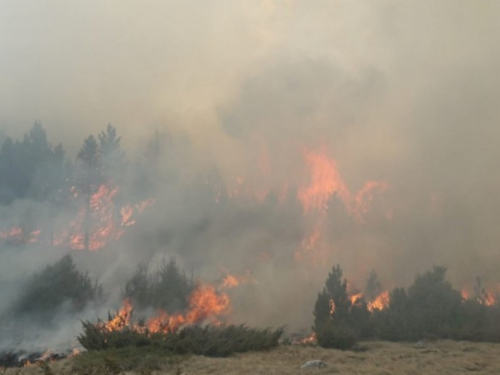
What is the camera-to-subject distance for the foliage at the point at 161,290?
36188 mm

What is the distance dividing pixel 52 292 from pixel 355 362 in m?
22.0

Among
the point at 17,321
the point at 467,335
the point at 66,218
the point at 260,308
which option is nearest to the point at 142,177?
the point at 66,218

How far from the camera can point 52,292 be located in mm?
32906

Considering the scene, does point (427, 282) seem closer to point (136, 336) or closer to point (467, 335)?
point (467, 335)

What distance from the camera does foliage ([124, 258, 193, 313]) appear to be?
3619cm

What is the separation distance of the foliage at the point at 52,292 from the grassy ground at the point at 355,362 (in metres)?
13.1

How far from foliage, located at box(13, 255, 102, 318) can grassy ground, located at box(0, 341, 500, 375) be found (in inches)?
516

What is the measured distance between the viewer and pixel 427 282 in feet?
120

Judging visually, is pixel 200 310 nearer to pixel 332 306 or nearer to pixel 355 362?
pixel 332 306

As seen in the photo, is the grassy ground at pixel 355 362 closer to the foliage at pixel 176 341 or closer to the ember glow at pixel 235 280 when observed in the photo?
the foliage at pixel 176 341

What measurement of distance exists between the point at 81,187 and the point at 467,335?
39877 millimetres

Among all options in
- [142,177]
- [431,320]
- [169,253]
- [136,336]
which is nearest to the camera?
[136,336]

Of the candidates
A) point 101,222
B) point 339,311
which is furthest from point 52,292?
point 339,311

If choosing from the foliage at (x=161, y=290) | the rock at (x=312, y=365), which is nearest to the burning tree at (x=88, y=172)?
the foliage at (x=161, y=290)
